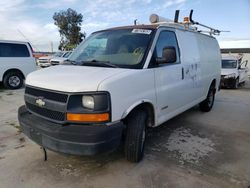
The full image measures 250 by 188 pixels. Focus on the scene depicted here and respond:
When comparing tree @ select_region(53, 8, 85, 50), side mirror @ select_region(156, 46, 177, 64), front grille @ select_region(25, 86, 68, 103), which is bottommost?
front grille @ select_region(25, 86, 68, 103)

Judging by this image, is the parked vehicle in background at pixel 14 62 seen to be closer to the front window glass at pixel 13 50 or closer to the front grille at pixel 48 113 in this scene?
the front window glass at pixel 13 50

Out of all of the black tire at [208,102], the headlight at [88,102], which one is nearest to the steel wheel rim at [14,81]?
the black tire at [208,102]

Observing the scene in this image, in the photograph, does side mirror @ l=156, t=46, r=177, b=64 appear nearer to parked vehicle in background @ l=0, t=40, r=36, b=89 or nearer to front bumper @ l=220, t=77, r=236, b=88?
parked vehicle in background @ l=0, t=40, r=36, b=89

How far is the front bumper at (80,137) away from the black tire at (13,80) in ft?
27.6

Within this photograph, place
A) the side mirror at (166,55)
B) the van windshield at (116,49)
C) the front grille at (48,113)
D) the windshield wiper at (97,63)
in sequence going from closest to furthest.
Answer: the front grille at (48,113) → the windshield wiper at (97,63) → the van windshield at (116,49) → the side mirror at (166,55)

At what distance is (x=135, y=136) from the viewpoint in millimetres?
3115

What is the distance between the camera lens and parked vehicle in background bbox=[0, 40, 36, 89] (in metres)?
9.77

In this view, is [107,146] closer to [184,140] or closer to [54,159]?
[54,159]

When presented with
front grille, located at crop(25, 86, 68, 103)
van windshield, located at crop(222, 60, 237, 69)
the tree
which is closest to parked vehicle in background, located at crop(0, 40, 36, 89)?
front grille, located at crop(25, 86, 68, 103)

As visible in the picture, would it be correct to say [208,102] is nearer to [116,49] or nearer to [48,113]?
[116,49]

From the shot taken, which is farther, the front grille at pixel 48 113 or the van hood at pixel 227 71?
the van hood at pixel 227 71

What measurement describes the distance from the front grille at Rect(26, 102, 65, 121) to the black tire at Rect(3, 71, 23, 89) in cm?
788

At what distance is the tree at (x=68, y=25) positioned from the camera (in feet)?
124

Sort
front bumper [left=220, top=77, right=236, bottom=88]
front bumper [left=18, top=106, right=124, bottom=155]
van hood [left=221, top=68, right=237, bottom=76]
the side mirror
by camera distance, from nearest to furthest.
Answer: front bumper [left=18, top=106, right=124, bottom=155] < the side mirror < front bumper [left=220, top=77, right=236, bottom=88] < van hood [left=221, top=68, right=237, bottom=76]
